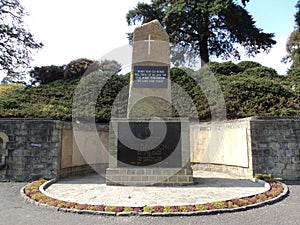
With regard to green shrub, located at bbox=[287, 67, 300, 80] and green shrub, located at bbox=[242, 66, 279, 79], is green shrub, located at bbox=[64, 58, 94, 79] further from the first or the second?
green shrub, located at bbox=[287, 67, 300, 80]

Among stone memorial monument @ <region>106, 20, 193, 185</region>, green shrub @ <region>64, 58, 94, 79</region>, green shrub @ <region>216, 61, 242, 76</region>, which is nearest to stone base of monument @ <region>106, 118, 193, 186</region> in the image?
stone memorial monument @ <region>106, 20, 193, 185</region>

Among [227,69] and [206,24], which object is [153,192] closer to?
[227,69]

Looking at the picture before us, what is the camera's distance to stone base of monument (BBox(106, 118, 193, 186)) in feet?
22.2

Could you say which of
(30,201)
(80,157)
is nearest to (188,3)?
(80,157)

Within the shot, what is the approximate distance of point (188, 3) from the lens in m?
19.2

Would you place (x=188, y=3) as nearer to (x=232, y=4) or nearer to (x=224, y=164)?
(x=232, y=4)

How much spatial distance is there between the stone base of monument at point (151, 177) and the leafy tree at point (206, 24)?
1538cm

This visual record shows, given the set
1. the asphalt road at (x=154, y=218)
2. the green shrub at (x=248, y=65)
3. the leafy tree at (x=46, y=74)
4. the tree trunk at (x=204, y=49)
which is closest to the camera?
the asphalt road at (x=154, y=218)

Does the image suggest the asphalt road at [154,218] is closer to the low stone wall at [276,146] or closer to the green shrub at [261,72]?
the low stone wall at [276,146]

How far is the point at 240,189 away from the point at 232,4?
17.4 metres

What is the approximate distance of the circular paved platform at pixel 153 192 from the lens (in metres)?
5.03

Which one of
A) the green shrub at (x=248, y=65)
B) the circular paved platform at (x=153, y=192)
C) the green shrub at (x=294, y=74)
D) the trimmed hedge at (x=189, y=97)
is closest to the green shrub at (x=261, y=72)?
the trimmed hedge at (x=189, y=97)

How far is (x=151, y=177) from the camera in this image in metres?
6.75

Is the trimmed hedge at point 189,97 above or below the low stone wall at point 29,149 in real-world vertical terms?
above
